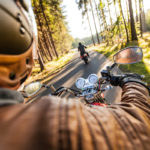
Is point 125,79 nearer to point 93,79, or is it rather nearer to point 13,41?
point 93,79

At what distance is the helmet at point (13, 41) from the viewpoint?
630 millimetres

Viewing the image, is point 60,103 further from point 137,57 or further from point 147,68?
point 147,68

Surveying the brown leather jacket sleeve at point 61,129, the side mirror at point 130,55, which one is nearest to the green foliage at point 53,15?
the side mirror at point 130,55

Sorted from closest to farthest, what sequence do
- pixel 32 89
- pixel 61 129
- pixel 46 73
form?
pixel 61 129
pixel 32 89
pixel 46 73

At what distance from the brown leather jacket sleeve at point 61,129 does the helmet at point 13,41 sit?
0.28 m

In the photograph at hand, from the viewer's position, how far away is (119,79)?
4.58 feet

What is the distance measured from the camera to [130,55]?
159 cm

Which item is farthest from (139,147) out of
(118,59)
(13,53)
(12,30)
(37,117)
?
(118,59)

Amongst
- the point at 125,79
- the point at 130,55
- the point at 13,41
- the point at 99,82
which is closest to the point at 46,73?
the point at 99,82

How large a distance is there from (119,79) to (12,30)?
1349 mm

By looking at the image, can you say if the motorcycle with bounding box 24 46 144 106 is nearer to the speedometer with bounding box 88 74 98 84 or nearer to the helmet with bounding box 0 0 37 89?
the speedometer with bounding box 88 74 98 84

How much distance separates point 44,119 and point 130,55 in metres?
1.65

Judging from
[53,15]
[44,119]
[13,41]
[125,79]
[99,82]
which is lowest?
[99,82]

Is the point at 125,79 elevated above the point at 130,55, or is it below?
below
